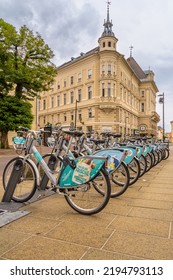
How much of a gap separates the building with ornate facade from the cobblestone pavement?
1272 inches

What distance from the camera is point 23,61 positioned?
69.1 ft

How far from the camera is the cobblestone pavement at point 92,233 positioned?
2.41 meters

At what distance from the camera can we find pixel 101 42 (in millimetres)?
43219

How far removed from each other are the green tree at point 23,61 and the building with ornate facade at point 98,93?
47.1ft

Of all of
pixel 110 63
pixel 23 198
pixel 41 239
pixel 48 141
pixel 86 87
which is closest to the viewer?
pixel 41 239

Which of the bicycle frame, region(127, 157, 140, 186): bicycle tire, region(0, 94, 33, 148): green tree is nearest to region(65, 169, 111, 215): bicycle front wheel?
the bicycle frame

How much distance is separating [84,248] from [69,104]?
49668mm

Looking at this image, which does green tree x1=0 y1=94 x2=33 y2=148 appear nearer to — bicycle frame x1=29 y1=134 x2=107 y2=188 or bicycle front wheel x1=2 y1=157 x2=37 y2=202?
bicycle front wheel x1=2 y1=157 x2=37 y2=202

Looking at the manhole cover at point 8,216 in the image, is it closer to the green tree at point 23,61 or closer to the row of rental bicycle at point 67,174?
the row of rental bicycle at point 67,174

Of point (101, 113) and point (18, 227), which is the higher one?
point (101, 113)

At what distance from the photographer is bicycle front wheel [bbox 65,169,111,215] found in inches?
136

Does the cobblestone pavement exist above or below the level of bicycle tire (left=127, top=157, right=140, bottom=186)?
below
